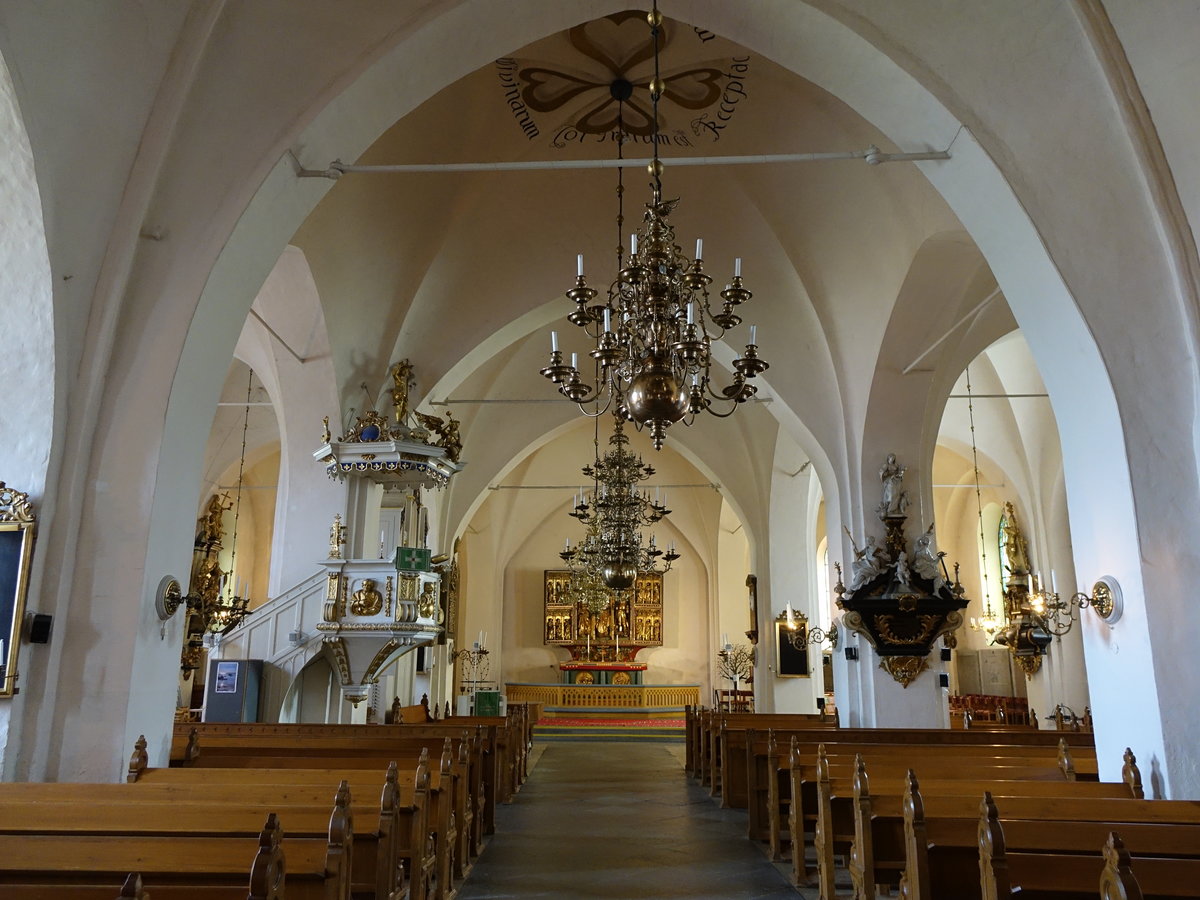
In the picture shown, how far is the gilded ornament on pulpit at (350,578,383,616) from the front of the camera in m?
10.8

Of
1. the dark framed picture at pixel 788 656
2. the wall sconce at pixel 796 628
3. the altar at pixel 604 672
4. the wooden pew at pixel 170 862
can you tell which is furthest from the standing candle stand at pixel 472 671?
the wooden pew at pixel 170 862

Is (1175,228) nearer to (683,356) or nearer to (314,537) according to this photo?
(683,356)

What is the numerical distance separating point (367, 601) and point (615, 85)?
21.0ft

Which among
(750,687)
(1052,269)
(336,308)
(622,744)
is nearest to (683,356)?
(1052,269)

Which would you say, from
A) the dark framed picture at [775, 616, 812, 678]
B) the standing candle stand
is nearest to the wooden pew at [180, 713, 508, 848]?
the dark framed picture at [775, 616, 812, 678]

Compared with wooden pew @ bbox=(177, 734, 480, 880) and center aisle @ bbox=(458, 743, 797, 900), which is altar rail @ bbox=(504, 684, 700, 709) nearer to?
center aisle @ bbox=(458, 743, 797, 900)

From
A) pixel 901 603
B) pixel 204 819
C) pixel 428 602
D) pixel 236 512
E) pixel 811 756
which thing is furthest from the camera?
pixel 236 512

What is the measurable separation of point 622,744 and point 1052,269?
13942 mm

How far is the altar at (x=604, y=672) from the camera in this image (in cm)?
2412

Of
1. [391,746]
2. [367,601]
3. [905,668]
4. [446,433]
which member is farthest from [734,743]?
[446,433]

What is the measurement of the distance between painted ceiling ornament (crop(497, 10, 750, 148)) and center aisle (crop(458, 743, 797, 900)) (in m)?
7.24

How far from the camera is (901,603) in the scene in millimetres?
10469

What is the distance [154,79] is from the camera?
19.2ft

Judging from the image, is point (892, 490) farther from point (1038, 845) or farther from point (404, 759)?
point (1038, 845)
